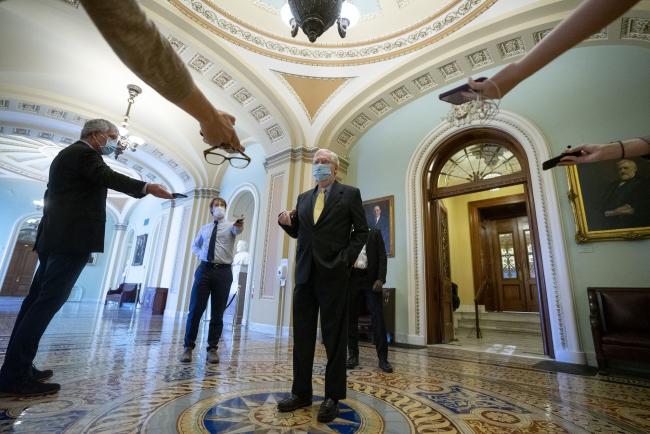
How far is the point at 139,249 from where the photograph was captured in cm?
1236

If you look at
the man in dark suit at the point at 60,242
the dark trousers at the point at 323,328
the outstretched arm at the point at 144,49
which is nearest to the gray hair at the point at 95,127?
the man in dark suit at the point at 60,242

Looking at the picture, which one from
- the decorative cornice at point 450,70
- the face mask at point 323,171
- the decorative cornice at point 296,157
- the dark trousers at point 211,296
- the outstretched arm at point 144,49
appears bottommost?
the dark trousers at point 211,296

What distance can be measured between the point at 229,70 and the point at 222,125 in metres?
5.17

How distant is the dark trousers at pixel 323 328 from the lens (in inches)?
63.6

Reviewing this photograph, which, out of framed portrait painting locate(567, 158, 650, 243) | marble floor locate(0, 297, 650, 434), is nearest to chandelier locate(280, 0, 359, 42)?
marble floor locate(0, 297, 650, 434)

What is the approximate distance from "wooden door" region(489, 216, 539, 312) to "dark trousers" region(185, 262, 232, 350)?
8148mm

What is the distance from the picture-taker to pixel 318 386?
2119 mm

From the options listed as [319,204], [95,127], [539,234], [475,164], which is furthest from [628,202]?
[95,127]

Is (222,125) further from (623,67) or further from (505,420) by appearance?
(623,67)

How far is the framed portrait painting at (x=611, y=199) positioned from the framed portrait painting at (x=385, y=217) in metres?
2.50

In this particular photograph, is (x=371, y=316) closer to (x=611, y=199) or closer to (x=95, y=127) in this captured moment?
(x=95, y=127)

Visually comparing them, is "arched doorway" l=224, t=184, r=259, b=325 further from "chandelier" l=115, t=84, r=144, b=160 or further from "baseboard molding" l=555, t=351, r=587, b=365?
"baseboard molding" l=555, t=351, r=587, b=365

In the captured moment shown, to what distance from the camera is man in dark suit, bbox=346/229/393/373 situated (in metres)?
2.89

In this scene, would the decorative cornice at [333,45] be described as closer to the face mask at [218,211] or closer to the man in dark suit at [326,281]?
the face mask at [218,211]
